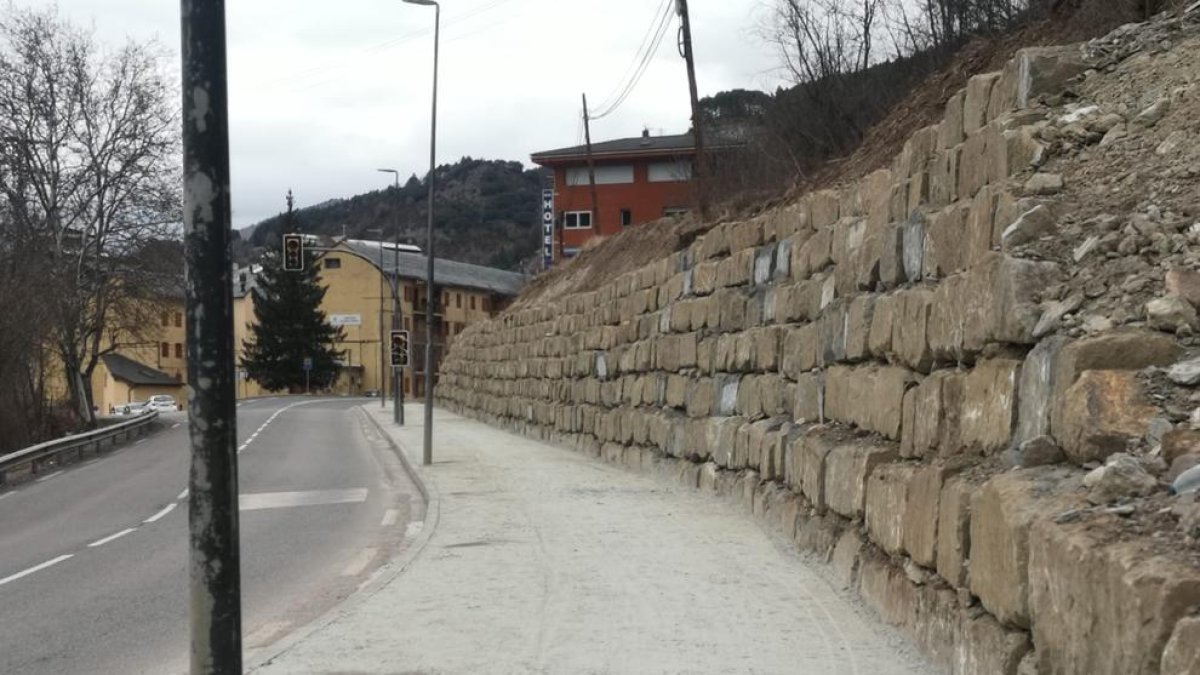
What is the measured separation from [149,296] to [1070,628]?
138 ft

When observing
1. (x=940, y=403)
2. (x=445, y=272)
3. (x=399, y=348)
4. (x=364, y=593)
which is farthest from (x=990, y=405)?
(x=445, y=272)

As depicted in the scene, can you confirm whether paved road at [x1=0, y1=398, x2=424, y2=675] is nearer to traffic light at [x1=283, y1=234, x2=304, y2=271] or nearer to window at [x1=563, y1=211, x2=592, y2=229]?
traffic light at [x1=283, y1=234, x2=304, y2=271]

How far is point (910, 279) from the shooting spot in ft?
26.0

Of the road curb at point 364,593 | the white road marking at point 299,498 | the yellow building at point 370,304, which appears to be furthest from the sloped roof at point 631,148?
the road curb at point 364,593

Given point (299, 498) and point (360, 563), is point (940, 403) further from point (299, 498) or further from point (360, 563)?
point (299, 498)

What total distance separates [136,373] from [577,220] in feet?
138

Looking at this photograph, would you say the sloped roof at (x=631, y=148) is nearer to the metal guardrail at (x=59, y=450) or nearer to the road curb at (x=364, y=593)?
the metal guardrail at (x=59, y=450)

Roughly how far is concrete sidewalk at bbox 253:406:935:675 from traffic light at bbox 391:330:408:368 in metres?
21.5

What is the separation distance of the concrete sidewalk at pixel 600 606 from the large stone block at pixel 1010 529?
45.0 inches

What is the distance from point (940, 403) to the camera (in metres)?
6.56

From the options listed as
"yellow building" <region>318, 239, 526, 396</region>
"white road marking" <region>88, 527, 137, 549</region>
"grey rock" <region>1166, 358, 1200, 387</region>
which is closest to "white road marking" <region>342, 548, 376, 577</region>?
"white road marking" <region>88, 527, 137, 549</region>

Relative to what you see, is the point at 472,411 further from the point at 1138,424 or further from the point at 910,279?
the point at 1138,424

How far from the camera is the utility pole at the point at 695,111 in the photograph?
22.6 m

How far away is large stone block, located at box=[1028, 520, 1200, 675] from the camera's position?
10.9ft
